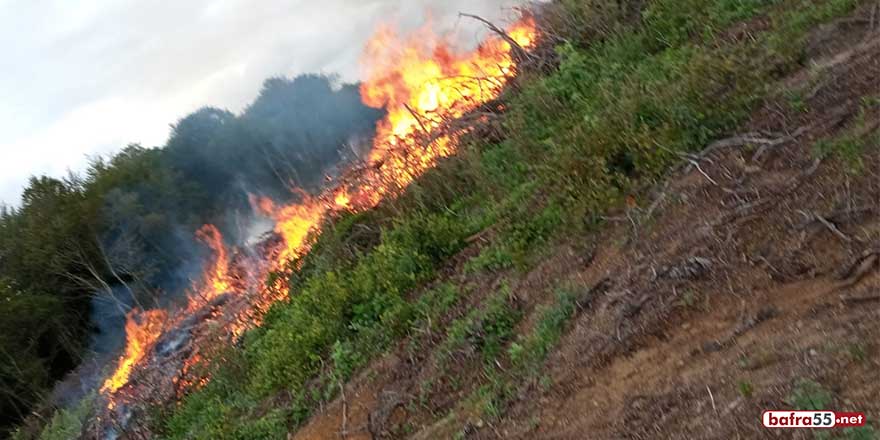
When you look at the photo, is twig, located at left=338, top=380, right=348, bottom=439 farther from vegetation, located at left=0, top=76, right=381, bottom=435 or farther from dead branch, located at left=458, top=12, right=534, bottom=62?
vegetation, located at left=0, top=76, right=381, bottom=435

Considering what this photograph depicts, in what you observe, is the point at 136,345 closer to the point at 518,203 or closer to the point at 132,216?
the point at 132,216

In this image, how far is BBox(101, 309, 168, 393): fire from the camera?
51.4 ft

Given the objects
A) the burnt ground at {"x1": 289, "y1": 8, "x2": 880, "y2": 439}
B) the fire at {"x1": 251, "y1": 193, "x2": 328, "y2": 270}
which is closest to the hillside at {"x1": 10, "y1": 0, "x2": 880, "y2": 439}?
the burnt ground at {"x1": 289, "y1": 8, "x2": 880, "y2": 439}

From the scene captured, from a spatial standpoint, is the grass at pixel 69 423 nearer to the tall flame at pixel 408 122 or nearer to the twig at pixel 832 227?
the tall flame at pixel 408 122

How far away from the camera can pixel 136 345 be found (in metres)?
17.5

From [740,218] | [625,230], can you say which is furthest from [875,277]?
[625,230]

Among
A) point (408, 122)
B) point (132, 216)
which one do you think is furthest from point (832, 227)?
point (132, 216)

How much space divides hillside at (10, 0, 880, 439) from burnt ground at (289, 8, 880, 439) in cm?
2

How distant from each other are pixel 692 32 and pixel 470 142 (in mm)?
3175

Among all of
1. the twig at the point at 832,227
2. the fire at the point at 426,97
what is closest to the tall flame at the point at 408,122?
the fire at the point at 426,97

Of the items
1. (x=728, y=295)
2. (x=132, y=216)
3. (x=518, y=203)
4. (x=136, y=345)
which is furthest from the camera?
(x=132, y=216)

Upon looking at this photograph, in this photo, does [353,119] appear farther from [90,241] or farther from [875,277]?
[875,277]

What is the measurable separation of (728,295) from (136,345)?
627 inches

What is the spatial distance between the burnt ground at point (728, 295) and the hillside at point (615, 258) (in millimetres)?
17
